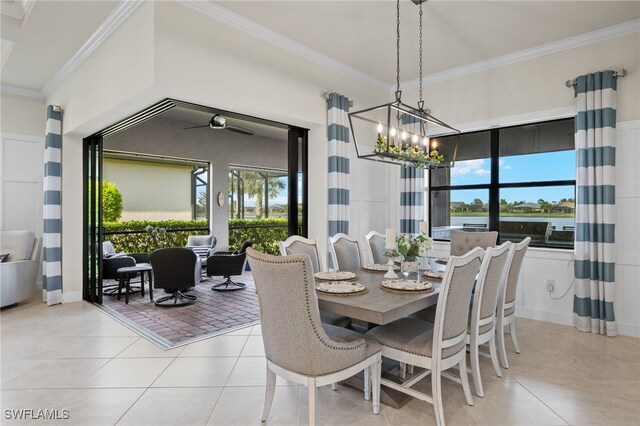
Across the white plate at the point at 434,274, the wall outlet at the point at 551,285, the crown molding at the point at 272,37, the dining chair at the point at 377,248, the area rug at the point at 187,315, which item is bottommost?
the area rug at the point at 187,315

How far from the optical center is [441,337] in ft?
6.93

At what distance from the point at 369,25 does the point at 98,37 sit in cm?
274

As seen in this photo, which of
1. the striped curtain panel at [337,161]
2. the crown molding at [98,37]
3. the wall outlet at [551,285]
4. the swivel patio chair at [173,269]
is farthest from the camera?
the swivel patio chair at [173,269]

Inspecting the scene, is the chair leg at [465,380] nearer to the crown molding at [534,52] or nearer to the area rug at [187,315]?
the area rug at [187,315]

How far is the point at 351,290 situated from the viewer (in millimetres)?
2354

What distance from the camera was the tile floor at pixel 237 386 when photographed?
224 centimetres

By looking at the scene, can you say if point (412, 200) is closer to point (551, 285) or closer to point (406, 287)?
point (551, 285)

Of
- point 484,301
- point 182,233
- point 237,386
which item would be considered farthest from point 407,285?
point 182,233

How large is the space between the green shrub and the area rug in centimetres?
226

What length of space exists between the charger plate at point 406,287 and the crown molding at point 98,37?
301 centimetres

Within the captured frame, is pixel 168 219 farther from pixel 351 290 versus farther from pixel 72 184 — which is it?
pixel 351 290

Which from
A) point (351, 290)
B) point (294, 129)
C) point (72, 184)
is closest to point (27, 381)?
point (351, 290)

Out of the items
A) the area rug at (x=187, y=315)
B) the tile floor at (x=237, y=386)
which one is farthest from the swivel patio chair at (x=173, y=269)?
the tile floor at (x=237, y=386)

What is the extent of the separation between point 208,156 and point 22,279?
4.08 m
